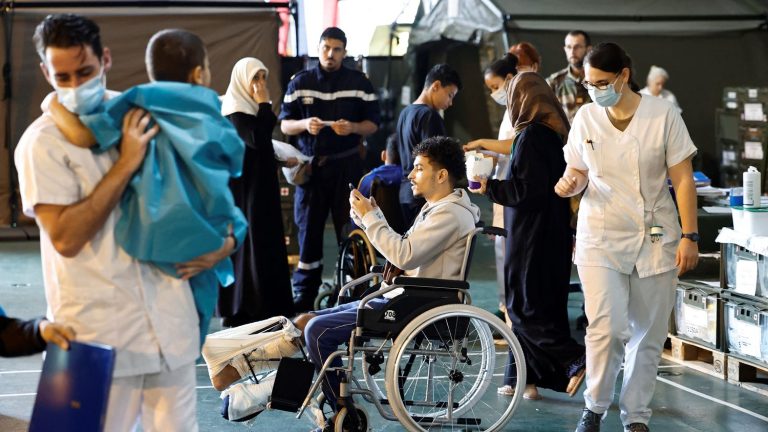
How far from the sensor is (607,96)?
3.90 metres

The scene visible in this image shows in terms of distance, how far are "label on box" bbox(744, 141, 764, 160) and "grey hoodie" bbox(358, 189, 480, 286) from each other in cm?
693

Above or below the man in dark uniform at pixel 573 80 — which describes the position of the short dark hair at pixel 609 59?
below

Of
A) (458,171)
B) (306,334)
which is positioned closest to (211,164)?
(306,334)

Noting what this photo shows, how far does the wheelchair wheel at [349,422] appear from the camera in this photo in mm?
3820

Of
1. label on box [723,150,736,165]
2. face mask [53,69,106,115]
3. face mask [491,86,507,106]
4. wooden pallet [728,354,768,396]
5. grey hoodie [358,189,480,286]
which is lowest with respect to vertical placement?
wooden pallet [728,354,768,396]

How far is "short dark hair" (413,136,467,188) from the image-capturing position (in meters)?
4.14

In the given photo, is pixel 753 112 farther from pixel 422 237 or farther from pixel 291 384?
pixel 291 384

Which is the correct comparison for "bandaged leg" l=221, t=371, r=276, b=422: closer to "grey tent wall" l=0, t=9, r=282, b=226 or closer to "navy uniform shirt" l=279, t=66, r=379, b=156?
"navy uniform shirt" l=279, t=66, r=379, b=156

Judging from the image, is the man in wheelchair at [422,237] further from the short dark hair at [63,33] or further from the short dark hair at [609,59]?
the short dark hair at [63,33]

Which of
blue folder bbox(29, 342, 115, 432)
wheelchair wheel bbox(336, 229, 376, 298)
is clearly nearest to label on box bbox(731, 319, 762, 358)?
wheelchair wheel bbox(336, 229, 376, 298)

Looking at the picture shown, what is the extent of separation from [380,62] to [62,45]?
844 centimetres

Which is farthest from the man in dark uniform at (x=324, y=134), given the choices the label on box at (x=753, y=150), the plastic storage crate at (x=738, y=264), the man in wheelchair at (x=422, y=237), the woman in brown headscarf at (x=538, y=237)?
the label on box at (x=753, y=150)

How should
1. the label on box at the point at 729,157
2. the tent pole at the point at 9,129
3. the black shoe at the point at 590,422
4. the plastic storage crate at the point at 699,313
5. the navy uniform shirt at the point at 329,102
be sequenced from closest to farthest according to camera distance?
the black shoe at the point at 590,422
the plastic storage crate at the point at 699,313
the navy uniform shirt at the point at 329,102
the tent pole at the point at 9,129
the label on box at the point at 729,157

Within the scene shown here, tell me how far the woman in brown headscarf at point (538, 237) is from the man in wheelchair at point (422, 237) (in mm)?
453
